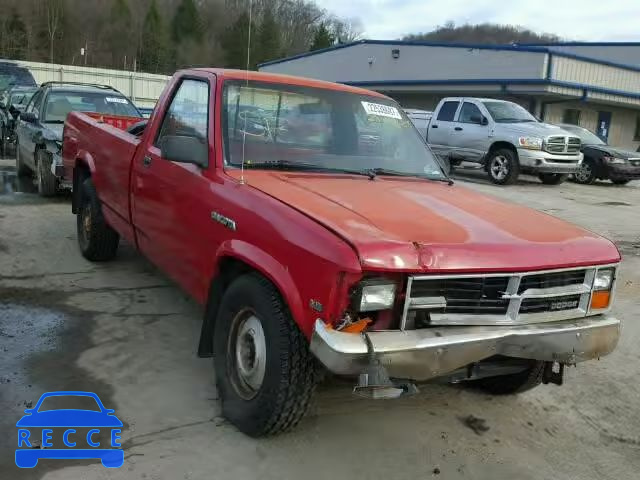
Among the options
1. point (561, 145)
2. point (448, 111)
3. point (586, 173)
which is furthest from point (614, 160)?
point (448, 111)

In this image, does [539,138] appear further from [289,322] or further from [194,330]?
[289,322]

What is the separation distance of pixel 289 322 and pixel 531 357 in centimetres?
114

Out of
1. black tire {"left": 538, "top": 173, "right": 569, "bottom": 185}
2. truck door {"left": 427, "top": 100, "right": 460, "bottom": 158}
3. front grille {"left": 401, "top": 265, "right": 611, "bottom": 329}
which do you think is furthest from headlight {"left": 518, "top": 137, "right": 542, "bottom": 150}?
front grille {"left": 401, "top": 265, "right": 611, "bottom": 329}

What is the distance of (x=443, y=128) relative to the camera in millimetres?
16406

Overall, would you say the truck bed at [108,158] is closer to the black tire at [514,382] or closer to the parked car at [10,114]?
the black tire at [514,382]

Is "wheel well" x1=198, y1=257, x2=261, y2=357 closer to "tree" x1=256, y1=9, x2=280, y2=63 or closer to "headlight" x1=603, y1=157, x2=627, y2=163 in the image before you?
"tree" x1=256, y1=9, x2=280, y2=63

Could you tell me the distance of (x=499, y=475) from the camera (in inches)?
122

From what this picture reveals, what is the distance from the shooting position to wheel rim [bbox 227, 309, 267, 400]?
3082 mm

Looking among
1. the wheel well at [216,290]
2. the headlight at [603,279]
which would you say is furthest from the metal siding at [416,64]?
the wheel well at [216,290]

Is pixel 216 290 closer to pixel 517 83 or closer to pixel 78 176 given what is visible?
pixel 78 176

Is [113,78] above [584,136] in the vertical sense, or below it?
above

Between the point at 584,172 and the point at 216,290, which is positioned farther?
the point at 584,172

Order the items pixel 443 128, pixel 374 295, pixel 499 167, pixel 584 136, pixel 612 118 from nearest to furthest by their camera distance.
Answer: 1. pixel 374 295
2. pixel 499 167
3. pixel 443 128
4. pixel 584 136
5. pixel 612 118

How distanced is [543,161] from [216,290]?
12.6 m
